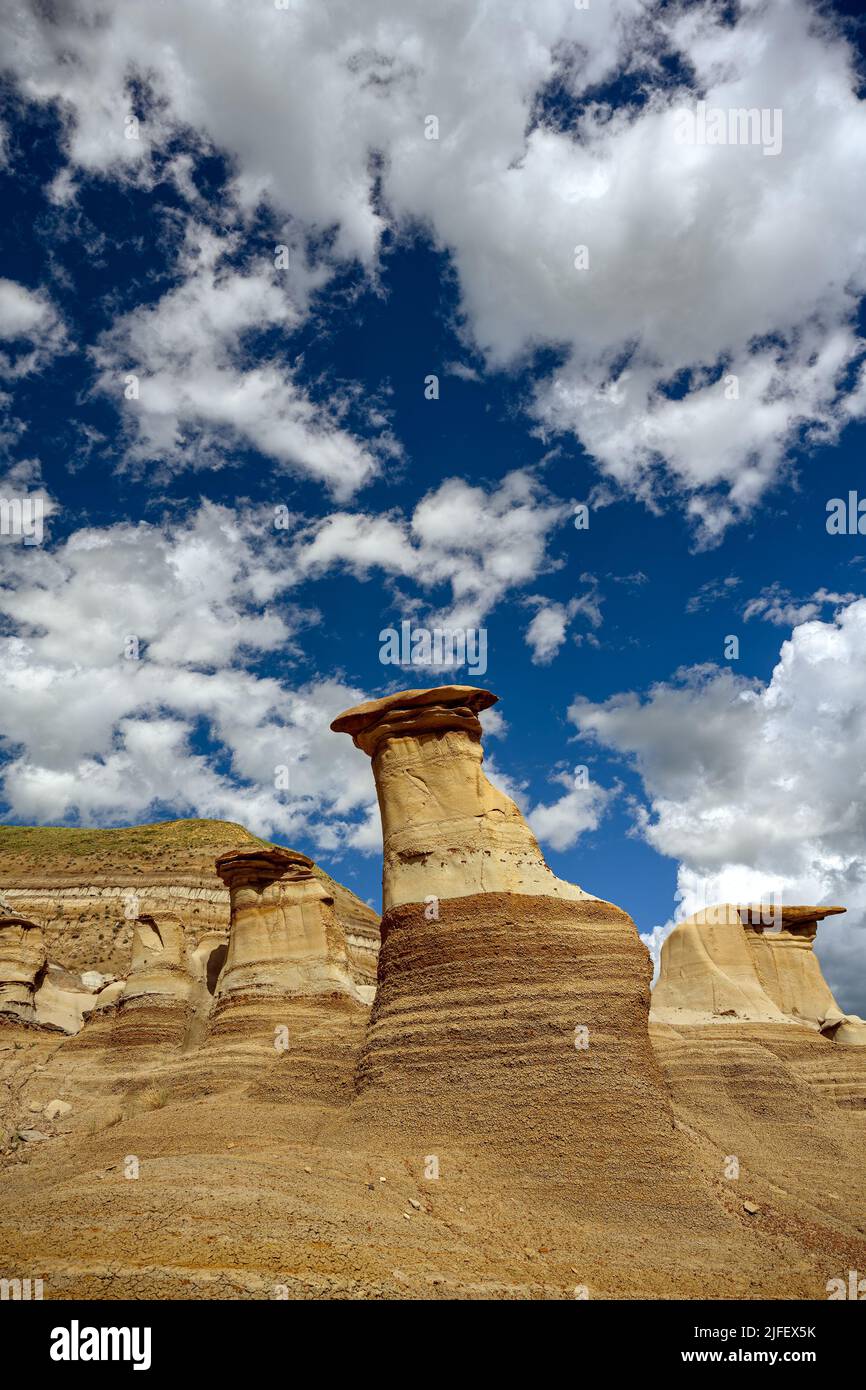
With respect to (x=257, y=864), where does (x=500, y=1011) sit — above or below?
below

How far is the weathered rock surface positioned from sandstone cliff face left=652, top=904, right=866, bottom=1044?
13.7 m

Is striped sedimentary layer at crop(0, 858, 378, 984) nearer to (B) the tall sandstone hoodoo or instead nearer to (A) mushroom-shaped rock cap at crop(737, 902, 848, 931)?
(A) mushroom-shaped rock cap at crop(737, 902, 848, 931)

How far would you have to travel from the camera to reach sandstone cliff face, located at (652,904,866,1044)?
30297 mm

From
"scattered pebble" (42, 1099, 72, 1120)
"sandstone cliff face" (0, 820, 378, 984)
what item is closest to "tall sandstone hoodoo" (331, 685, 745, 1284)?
"scattered pebble" (42, 1099, 72, 1120)

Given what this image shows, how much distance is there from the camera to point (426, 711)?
20625mm

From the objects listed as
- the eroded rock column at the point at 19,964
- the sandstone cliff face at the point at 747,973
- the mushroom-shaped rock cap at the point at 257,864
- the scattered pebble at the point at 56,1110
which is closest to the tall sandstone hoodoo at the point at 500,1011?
the mushroom-shaped rock cap at the point at 257,864

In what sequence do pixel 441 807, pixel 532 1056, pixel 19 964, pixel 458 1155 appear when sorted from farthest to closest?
pixel 19 964 < pixel 441 807 < pixel 532 1056 < pixel 458 1155

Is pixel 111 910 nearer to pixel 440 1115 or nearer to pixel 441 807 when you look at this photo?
pixel 441 807

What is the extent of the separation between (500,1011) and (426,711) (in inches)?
279

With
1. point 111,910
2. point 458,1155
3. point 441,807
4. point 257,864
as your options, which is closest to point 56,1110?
point 257,864

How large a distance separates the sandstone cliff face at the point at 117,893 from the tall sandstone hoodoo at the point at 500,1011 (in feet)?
126

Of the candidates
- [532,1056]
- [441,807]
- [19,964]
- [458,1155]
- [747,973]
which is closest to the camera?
[458,1155]

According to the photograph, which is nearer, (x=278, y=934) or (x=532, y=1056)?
(x=532, y=1056)
